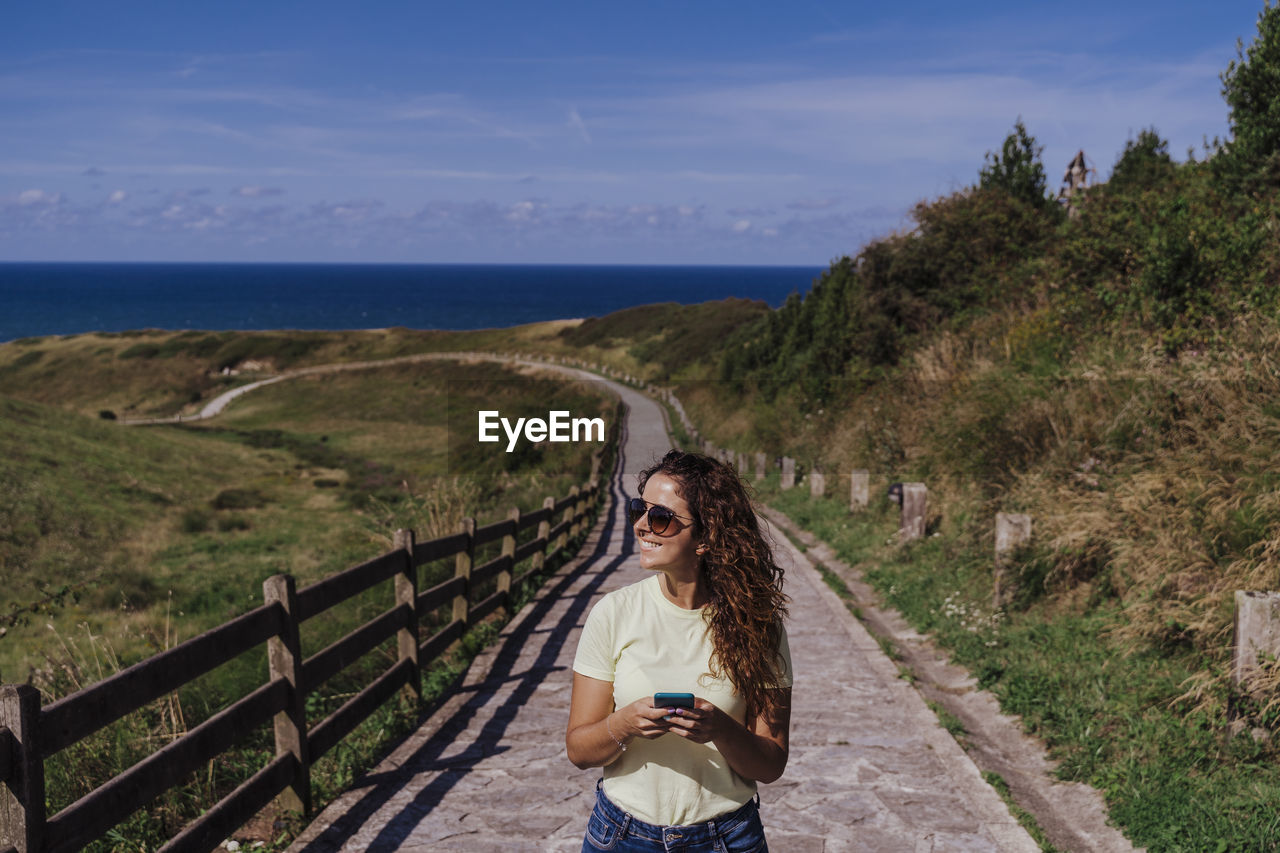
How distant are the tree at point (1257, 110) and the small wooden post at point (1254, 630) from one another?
9.25m

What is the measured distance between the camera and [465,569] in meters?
8.79

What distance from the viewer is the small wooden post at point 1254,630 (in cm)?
526

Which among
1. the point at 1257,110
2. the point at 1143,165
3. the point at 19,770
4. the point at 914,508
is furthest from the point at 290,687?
the point at 1143,165

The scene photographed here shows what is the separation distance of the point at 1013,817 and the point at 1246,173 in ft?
36.1

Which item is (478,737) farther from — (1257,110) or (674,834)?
(1257,110)

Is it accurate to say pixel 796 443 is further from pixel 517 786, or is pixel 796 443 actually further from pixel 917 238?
pixel 517 786

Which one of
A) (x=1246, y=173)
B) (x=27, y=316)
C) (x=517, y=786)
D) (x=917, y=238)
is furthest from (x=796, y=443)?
(x=27, y=316)

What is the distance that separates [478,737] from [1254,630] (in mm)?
4599

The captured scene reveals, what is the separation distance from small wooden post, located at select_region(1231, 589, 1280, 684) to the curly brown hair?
3746 mm

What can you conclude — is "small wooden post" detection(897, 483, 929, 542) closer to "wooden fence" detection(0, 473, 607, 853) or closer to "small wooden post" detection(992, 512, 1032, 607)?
"small wooden post" detection(992, 512, 1032, 607)

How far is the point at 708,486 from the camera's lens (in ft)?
9.20

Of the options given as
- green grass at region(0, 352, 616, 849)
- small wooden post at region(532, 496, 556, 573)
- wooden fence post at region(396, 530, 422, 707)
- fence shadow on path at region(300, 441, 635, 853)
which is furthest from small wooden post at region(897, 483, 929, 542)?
wooden fence post at region(396, 530, 422, 707)

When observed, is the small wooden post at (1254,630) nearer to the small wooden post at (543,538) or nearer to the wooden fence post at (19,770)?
the wooden fence post at (19,770)

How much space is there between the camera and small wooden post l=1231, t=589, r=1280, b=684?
5258 millimetres
